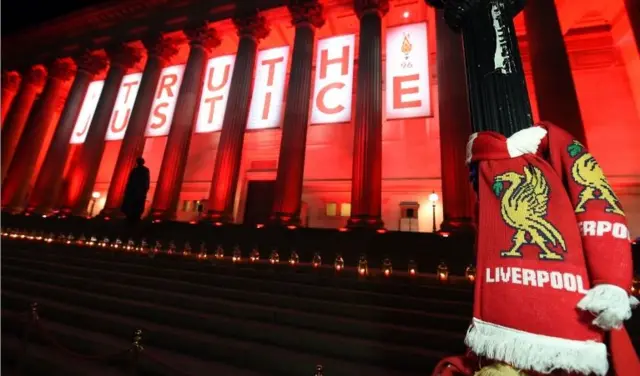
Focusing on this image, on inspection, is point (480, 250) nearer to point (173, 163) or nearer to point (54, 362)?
point (54, 362)

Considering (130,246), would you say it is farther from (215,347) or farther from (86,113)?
(86,113)

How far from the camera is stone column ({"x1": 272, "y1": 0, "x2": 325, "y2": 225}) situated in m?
9.67

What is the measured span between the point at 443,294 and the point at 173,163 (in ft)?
35.8

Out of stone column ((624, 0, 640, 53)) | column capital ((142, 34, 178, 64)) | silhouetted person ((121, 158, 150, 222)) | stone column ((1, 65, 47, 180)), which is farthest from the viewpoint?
stone column ((1, 65, 47, 180))

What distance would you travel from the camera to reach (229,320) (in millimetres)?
4145

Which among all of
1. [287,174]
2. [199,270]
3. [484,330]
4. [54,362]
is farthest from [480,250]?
[287,174]

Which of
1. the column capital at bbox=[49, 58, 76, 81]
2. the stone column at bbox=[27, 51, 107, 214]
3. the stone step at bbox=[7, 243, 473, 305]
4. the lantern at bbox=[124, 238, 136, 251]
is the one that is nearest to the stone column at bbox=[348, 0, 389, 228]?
the stone step at bbox=[7, 243, 473, 305]

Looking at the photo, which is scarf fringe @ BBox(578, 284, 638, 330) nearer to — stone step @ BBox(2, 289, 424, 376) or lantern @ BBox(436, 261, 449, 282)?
stone step @ BBox(2, 289, 424, 376)

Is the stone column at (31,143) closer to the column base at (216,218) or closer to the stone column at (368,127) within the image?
the column base at (216,218)

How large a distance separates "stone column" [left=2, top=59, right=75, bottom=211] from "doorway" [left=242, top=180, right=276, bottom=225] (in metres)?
11.0

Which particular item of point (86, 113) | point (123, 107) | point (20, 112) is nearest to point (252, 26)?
point (123, 107)

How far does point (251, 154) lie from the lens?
1614 centimetres

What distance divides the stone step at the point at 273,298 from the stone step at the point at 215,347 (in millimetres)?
826

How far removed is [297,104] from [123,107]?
830 centimetres
